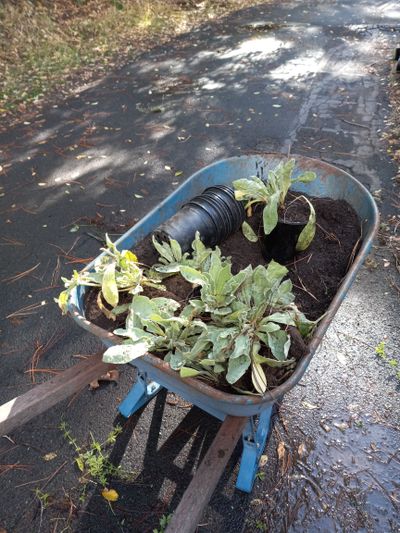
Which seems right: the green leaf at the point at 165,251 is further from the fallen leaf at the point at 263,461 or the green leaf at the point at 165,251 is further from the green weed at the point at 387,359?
the green weed at the point at 387,359

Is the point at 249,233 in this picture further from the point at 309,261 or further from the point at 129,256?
the point at 129,256

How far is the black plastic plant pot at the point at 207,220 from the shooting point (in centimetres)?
159

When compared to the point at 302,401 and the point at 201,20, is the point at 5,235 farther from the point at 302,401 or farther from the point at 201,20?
the point at 201,20

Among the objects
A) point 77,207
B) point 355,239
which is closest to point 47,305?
point 77,207

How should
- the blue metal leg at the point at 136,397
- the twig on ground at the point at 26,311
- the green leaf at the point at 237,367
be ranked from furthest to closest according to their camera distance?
the twig on ground at the point at 26,311, the blue metal leg at the point at 136,397, the green leaf at the point at 237,367

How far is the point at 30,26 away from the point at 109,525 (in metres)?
7.45

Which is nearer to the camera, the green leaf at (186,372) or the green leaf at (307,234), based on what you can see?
the green leaf at (186,372)

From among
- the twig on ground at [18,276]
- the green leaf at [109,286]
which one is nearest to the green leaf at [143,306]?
the green leaf at [109,286]

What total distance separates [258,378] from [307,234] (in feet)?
2.50

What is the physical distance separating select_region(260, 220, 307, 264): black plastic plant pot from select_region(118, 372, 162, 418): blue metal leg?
2.86ft

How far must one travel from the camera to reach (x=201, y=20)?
8078 millimetres

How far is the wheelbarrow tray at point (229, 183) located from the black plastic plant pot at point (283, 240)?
266mm

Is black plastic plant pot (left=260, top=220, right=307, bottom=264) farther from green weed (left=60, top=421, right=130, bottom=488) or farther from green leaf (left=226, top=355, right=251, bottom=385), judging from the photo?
green weed (left=60, top=421, right=130, bottom=488)

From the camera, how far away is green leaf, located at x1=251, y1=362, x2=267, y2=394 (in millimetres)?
1046
